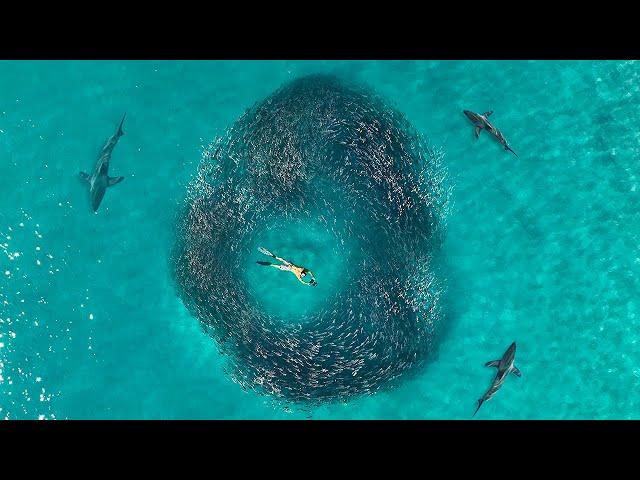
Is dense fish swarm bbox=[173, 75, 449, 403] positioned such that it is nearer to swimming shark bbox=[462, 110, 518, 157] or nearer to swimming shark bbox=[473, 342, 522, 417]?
swimming shark bbox=[462, 110, 518, 157]

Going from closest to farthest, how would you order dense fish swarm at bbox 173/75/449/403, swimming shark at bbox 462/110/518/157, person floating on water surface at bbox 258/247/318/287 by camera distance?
person floating on water surface at bbox 258/247/318/287 < swimming shark at bbox 462/110/518/157 < dense fish swarm at bbox 173/75/449/403

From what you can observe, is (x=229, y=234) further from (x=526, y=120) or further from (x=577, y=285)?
(x=577, y=285)

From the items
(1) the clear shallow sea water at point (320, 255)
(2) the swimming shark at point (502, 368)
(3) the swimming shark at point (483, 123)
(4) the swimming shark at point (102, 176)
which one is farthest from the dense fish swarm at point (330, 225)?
(4) the swimming shark at point (102, 176)

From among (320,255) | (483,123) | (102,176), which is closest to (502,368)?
(320,255)

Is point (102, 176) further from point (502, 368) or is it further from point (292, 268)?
point (502, 368)

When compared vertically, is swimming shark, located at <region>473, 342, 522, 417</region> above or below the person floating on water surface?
below

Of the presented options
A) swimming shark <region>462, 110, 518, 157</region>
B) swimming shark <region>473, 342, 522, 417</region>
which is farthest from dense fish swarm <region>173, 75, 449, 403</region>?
swimming shark <region>473, 342, 522, 417</region>

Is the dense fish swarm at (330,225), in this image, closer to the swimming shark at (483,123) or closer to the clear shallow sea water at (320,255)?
the clear shallow sea water at (320,255)
